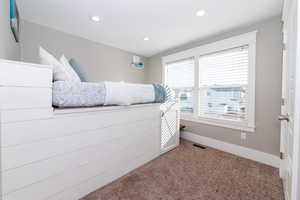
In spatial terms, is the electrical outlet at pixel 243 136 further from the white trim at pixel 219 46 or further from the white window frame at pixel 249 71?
the white trim at pixel 219 46

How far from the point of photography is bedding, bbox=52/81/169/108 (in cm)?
104

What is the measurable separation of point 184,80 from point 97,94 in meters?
2.30

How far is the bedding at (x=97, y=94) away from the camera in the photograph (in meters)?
1.04

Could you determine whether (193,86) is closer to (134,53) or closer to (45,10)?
(134,53)

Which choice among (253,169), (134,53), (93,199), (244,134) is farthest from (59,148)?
(134,53)

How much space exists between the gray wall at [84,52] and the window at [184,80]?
3.52 feet

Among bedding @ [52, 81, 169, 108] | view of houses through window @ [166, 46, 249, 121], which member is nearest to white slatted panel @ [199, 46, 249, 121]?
view of houses through window @ [166, 46, 249, 121]

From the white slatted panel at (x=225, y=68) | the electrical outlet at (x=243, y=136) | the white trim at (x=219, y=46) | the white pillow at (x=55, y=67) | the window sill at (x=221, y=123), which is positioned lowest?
the electrical outlet at (x=243, y=136)

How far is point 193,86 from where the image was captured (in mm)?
2830

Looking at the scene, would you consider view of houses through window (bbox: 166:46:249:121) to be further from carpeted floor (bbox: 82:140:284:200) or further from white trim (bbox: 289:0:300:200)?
white trim (bbox: 289:0:300:200)

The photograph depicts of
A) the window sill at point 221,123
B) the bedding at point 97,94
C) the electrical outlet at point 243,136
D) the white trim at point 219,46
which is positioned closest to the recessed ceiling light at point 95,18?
the bedding at point 97,94

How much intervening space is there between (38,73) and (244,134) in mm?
2828

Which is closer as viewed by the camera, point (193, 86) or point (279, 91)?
point (279, 91)

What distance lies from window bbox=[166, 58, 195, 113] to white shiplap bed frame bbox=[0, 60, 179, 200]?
1765 millimetres
